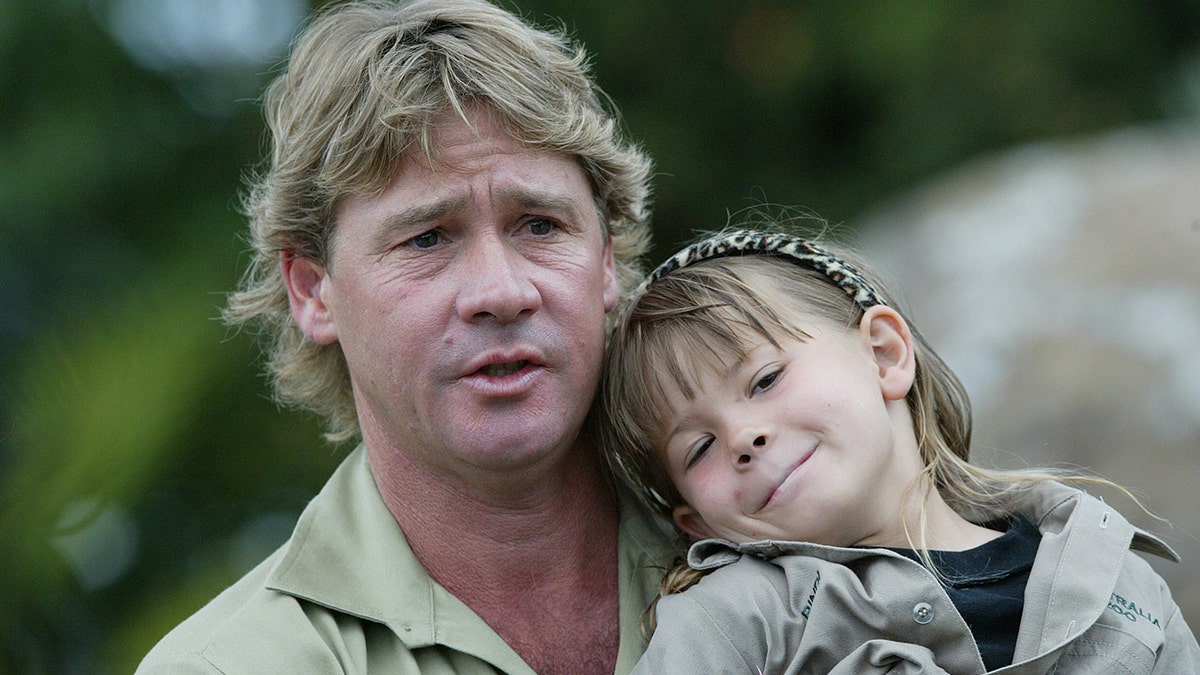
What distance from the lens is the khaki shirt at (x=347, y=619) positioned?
2617mm

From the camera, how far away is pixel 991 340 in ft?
17.0

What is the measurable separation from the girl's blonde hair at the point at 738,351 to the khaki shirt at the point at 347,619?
0.32 meters

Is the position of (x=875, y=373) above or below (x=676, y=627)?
above

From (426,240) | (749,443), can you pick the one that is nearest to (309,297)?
(426,240)

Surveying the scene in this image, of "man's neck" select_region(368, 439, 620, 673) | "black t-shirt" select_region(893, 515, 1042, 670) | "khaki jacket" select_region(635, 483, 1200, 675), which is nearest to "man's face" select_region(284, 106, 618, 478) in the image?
"man's neck" select_region(368, 439, 620, 673)

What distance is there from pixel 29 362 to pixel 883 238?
138 inches

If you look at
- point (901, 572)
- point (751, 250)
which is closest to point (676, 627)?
point (901, 572)

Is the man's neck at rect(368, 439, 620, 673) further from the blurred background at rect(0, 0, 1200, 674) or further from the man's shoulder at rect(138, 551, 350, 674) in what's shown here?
the blurred background at rect(0, 0, 1200, 674)

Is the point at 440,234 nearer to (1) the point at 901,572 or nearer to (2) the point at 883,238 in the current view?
(1) the point at 901,572

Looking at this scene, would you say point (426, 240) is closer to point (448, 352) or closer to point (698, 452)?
point (448, 352)

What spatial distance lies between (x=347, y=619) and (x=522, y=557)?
405 millimetres

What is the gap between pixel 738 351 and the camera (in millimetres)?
2637

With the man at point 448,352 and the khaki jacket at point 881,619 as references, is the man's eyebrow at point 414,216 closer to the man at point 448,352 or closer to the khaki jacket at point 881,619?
the man at point 448,352

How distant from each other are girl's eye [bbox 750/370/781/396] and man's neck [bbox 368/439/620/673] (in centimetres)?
51
